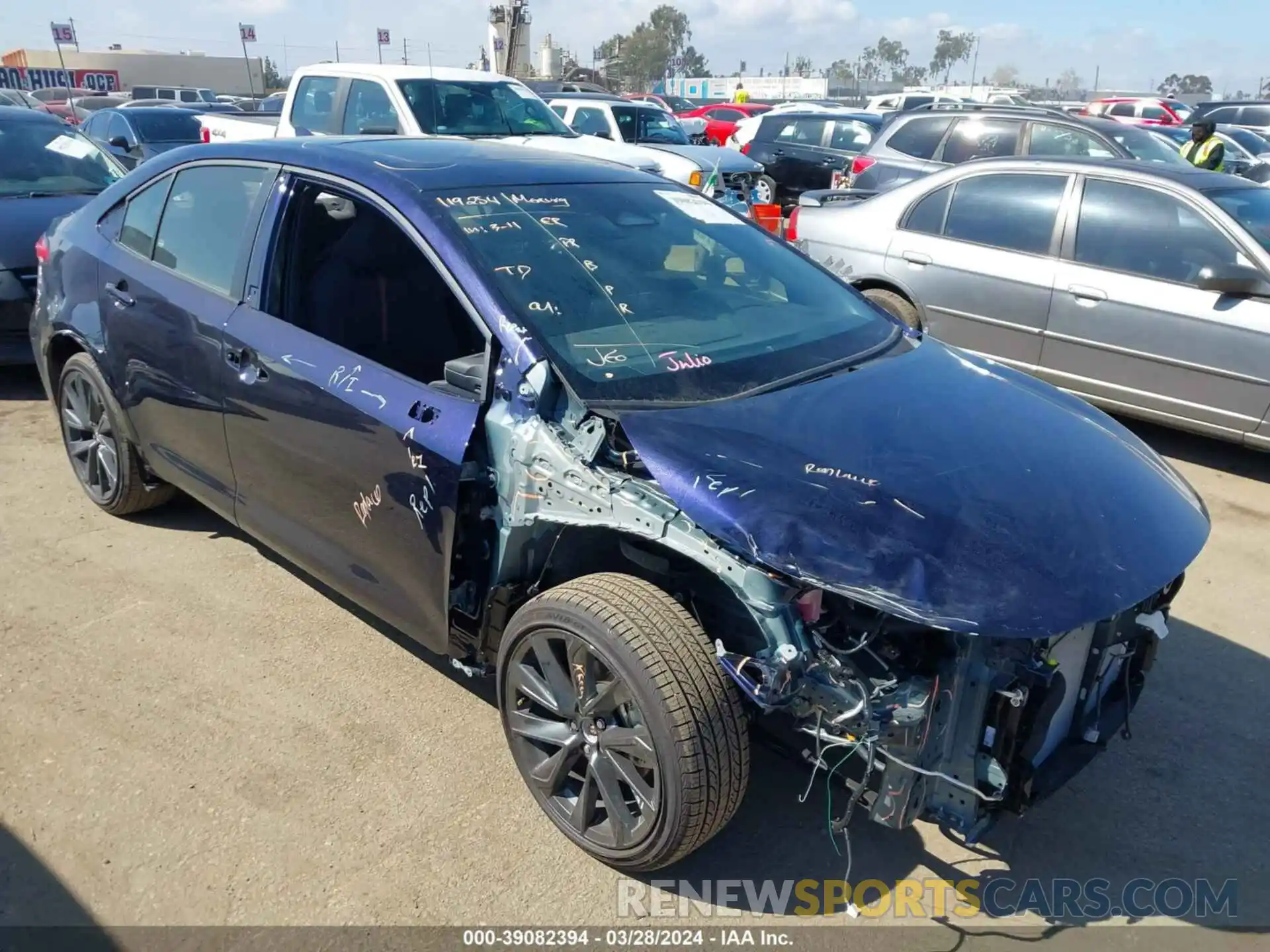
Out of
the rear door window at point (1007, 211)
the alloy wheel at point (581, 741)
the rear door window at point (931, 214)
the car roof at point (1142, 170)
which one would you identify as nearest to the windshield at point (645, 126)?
the rear door window at point (931, 214)

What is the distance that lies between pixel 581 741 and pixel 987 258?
15.4ft

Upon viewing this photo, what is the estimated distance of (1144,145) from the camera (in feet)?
33.1

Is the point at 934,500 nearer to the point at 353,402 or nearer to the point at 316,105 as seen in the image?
the point at 353,402

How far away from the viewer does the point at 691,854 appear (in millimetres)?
2820

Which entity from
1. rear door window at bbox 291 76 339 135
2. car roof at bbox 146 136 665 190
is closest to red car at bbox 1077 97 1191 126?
rear door window at bbox 291 76 339 135

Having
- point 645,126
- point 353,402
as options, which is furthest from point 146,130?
point 353,402

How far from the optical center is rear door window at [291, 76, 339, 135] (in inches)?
378

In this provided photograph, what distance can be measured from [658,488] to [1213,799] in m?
2.05

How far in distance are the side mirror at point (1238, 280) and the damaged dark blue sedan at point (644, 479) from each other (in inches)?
95.8

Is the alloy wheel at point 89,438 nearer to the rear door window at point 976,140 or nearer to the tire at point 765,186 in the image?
the rear door window at point 976,140

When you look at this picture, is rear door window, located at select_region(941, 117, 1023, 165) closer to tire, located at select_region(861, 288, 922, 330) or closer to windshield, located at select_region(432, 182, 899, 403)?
tire, located at select_region(861, 288, 922, 330)

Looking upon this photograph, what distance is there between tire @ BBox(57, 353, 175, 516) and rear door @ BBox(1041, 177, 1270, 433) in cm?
493

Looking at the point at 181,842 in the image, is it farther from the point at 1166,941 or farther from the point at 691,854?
the point at 1166,941

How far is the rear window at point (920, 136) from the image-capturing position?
10469 mm
